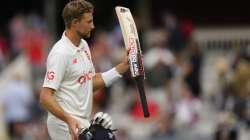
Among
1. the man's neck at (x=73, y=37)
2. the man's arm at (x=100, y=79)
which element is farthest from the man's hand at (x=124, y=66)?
the man's neck at (x=73, y=37)

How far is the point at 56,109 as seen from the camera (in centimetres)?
960

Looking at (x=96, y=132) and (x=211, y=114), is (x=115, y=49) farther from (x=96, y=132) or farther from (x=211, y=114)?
(x=96, y=132)

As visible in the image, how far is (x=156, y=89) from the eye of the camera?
19703 mm

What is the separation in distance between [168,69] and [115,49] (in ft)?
7.11

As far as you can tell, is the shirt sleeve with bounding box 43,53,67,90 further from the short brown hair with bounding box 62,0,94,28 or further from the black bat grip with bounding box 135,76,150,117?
the black bat grip with bounding box 135,76,150,117

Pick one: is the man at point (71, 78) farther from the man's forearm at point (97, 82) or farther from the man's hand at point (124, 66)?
the man's forearm at point (97, 82)

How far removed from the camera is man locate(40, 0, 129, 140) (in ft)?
31.9

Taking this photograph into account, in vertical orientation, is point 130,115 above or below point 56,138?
below

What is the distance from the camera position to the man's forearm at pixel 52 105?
959 cm

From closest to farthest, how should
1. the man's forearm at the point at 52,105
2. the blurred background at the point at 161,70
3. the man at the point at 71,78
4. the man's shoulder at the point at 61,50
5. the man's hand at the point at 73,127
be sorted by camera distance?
1. the man's hand at the point at 73,127
2. the man's forearm at the point at 52,105
3. the man at the point at 71,78
4. the man's shoulder at the point at 61,50
5. the blurred background at the point at 161,70

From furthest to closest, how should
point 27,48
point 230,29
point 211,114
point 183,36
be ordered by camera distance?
point 230,29 < point 27,48 < point 183,36 < point 211,114

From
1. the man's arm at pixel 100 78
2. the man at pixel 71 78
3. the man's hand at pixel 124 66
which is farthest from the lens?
the man's arm at pixel 100 78

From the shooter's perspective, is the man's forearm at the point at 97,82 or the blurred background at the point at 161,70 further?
the blurred background at the point at 161,70

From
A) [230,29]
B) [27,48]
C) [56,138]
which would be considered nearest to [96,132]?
[56,138]
